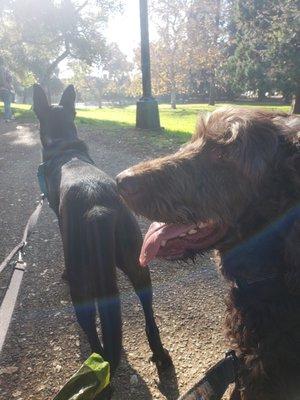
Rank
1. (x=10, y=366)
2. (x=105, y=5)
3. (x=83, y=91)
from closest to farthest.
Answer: (x=10, y=366)
(x=105, y=5)
(x=83, y=91)

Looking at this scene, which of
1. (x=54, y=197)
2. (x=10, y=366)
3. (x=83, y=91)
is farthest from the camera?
(x=83, y=91)

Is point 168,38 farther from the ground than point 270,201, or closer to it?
farther from the ground

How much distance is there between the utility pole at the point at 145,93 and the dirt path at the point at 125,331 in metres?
7.46

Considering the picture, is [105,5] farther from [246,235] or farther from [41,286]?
[246,235]

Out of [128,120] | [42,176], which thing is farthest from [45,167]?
[128,120]

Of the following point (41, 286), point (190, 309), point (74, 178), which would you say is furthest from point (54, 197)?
point (190, 309)

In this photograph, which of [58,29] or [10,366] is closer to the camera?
[10,366]

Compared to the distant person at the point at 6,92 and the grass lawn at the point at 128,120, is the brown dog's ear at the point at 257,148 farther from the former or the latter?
the distant person at the point at 6,92

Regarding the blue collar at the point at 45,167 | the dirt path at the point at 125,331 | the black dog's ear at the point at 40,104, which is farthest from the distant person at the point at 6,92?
the blue collar at the point at 45,167

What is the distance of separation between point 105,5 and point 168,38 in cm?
922

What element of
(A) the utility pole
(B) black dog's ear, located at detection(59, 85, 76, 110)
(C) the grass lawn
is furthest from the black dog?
(A) the utility pole

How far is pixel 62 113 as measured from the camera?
500cm

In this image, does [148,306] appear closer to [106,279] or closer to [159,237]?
[106,279]

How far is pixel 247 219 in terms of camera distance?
6.57 feet
